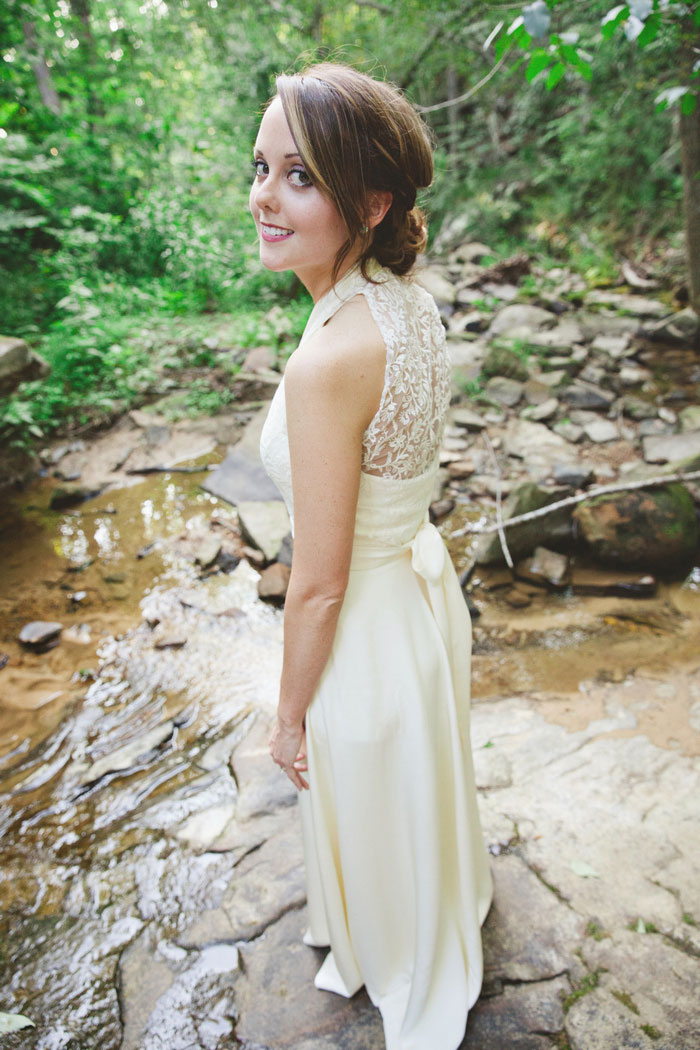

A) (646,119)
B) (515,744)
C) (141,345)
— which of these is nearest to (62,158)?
(141,345)

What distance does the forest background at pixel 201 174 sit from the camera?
7582mm

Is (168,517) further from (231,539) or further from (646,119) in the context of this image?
(646,119)

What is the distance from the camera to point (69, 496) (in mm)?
5430

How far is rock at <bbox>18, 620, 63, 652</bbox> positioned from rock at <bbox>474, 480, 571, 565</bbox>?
9.19ft

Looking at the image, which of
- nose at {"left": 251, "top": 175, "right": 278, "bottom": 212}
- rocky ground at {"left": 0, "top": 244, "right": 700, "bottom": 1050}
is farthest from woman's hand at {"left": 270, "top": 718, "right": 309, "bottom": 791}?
nose at {"left": 251, "top": 175, "right": 278, "bottom": 212}

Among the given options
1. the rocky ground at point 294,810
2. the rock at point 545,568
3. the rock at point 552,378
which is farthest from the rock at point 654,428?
the rock at point 545,568

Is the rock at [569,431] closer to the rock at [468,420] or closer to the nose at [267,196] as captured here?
the rock at [468,420]

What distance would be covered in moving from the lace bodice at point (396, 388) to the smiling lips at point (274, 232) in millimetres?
140

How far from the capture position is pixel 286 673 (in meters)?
1.39

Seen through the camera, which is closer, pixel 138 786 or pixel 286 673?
pixel 286 673

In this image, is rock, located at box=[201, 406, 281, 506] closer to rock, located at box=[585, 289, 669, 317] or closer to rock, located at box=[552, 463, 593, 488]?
rock, located at box=[552, 463, 593, 488]

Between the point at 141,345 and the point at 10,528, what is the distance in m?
3.37

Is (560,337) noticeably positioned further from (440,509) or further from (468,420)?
(440,509)

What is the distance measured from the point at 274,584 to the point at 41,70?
11.3 m
